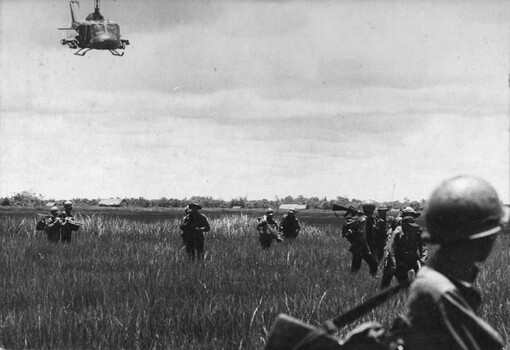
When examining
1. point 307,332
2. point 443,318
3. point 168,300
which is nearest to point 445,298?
point 443,318

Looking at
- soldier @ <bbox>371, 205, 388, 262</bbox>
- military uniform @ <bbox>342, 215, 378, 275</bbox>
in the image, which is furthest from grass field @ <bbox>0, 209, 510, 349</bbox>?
soldier @ <bbox>371, 205, 388, 262</bbox>

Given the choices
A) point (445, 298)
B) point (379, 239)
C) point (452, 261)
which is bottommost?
point (379, 239)

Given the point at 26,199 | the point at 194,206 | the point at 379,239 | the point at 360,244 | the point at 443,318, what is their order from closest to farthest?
the point at 443,318
the point at 360,244
the point at 379,239
the point at 194,206
the point at 26,199

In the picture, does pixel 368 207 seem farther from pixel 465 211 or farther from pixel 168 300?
pixel 465 211

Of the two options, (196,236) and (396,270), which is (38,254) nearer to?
(196,236)

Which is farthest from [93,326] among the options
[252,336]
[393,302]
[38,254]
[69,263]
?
[38,254]

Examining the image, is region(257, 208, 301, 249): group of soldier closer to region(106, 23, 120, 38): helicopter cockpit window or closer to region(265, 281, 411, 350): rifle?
region(106, 23, 120, 38): helicopter cockpit window
